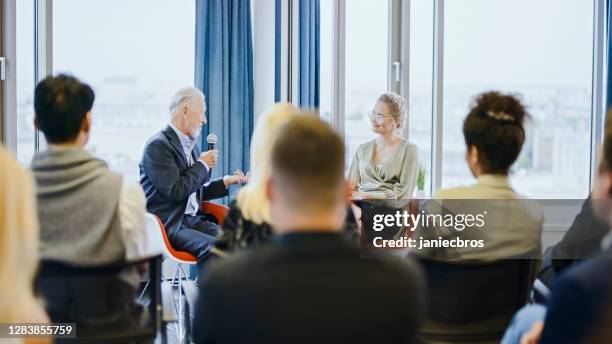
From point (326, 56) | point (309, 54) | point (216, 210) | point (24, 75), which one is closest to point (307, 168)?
point (216, 210)

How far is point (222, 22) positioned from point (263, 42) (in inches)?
12.9

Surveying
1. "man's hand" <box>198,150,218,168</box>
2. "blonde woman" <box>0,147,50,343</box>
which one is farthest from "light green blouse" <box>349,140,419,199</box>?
"blonde woman" <box>0,147,50,343</box>

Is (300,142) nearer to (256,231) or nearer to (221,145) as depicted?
(256,231)

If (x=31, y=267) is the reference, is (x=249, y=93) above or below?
above

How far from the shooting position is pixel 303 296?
3.84 ft

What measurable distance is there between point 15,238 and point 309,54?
4.04m

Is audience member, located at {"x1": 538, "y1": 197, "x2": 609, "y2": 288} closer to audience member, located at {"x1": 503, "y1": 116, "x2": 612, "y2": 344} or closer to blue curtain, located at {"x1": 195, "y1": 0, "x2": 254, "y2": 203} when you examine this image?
audience member, located at {"x1": 503, "y1": 116, "x2": 612, "y2": 344}

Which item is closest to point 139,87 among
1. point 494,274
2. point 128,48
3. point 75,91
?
point 128,48

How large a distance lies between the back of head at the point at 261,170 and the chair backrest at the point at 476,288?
51 centimetres

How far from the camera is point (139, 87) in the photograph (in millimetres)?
5188

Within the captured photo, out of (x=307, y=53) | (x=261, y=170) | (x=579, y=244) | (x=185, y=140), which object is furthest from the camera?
(x=307, y=53)

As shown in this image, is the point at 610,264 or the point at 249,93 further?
the point at 249,93

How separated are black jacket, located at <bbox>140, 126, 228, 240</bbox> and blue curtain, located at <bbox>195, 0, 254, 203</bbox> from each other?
54.0 inches

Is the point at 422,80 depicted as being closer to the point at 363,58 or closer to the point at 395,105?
the point at 363,58
